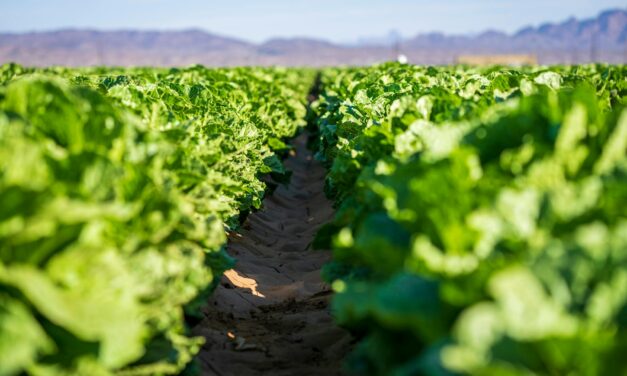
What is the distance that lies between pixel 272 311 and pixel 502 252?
434 cm

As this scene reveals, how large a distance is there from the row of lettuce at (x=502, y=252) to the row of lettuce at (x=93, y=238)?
854 millimetres

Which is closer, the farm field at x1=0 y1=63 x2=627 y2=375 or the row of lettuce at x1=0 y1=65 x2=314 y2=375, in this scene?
the farm field at x1=0 y1=63 x2=627 y2=375

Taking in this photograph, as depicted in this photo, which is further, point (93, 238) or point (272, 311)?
point (272, 311)

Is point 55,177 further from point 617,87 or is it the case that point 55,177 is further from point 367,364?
point 617,87

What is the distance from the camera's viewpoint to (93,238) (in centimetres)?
313

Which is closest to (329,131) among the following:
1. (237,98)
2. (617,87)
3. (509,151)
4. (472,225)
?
(237,98)

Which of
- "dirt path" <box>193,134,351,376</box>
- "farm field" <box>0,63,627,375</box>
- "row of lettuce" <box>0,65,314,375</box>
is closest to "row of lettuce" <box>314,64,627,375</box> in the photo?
"farm field" <box>0,63,627,375</box>

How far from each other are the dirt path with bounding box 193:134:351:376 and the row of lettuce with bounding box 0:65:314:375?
933mm

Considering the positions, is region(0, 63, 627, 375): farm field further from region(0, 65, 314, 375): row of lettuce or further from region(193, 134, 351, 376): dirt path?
region(193, 134, 351, 376): dirt path

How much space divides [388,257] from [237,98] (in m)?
8.13

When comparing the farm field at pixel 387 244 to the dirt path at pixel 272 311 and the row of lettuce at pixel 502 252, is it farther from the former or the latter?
the dirt path at pixel 272 311

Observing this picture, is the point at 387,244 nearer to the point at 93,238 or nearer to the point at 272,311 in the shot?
the point at 93,238

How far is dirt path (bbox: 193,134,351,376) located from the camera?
5559 mm

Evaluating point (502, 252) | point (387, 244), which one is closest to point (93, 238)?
point (387, 244)
